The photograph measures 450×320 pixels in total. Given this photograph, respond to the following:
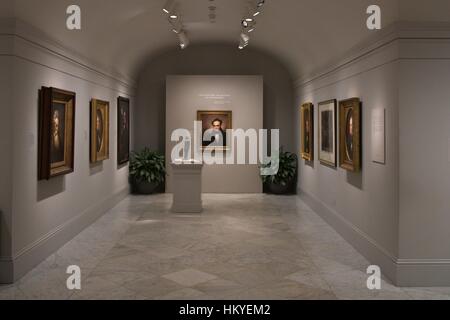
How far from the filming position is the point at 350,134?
9.94 m

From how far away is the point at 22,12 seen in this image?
24.4 feet

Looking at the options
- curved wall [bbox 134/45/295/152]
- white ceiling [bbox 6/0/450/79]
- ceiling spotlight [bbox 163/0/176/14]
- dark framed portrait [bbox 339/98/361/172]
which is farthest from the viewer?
curved wall [bbox 134/45/295/152]

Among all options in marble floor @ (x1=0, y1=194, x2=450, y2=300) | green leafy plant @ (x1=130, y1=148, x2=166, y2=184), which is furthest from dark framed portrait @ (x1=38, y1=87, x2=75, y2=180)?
green leafy plant @ (x1=130, y1=148, x2=166, y2=184)

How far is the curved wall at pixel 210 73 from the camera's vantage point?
1852 centimetres

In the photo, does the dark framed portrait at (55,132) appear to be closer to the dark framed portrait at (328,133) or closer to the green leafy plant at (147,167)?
the dark framed portrait at (328,133)

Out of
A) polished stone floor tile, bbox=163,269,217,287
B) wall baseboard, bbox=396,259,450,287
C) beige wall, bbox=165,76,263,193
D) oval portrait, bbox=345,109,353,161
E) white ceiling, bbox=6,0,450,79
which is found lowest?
polished stone floor tile, bbox=163,269,217,287

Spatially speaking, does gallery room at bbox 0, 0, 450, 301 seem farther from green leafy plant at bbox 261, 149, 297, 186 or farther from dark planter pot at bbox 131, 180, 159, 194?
dark planter pot at bbox 131, 180, 159, 194

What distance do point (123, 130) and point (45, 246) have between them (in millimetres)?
7458

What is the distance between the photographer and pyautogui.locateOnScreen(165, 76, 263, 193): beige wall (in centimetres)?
1784

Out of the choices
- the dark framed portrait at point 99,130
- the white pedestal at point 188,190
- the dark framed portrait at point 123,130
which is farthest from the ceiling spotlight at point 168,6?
the dark framed portrait at point 123,130

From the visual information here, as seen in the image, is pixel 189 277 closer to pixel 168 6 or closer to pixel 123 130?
pixel 168 6

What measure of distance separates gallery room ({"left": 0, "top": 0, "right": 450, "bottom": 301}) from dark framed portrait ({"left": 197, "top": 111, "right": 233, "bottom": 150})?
2048 mm
